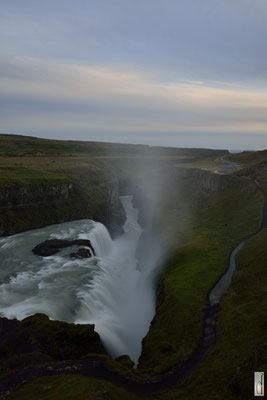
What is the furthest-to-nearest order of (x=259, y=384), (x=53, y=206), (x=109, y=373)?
(x=53, y=206) → (x=109, y=373) → (x=259, y=384)

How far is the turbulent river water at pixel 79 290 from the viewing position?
129 ft

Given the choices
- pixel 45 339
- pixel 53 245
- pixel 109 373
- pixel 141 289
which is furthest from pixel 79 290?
pixel 53 245

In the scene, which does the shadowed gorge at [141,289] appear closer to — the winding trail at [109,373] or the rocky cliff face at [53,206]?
the winding trail at [109,373]

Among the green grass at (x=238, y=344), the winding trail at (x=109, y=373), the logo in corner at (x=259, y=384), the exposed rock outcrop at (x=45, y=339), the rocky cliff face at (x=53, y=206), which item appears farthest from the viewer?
the rocky cliff face at (x=53, y=206)

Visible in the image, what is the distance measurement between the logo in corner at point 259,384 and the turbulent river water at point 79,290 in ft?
63.1

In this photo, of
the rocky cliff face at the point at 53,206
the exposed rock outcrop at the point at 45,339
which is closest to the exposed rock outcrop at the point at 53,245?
the rocky cliff face at the point at 53,206

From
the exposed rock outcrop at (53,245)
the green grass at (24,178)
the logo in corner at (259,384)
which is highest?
the green grass at (24,178)

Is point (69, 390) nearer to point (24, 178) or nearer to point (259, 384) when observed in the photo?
point (259, 384)

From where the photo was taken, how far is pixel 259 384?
20.6 meters

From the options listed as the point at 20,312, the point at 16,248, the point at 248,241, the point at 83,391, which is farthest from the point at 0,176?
the point at 83,391

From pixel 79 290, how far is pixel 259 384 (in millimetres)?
28827

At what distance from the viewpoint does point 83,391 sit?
862 inches

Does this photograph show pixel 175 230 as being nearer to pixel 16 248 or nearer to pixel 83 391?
pixel 16 248

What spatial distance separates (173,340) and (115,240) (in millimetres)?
60567
